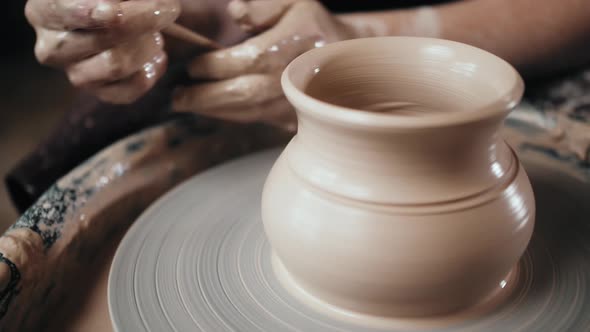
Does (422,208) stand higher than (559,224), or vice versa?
(422,208)

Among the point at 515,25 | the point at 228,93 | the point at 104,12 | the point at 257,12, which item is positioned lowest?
the point at 515,25

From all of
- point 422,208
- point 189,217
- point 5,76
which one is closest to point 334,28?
point 189,217

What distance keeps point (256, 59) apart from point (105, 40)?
12.2 inches

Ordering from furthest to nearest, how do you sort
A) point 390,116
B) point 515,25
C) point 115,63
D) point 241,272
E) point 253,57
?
point 515,25
point 253,57
point 115,63
point 241,272
point 390,116

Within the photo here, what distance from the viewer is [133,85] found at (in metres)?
1.07

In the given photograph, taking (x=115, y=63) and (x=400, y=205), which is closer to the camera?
(x=400, y=205)

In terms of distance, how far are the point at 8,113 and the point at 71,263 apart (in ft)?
8.29

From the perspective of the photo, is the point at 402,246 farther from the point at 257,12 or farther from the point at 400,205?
the point at 257,12

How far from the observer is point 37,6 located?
949mm

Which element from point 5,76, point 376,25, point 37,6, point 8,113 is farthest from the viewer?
point 5,76

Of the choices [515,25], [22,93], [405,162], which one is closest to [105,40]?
[405,162]

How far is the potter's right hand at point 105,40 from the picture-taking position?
0.92m

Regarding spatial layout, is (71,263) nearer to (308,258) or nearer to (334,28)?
(308,258)

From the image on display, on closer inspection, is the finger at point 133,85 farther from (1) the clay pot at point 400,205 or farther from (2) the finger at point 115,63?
(1) the clay pot at point 400,205
